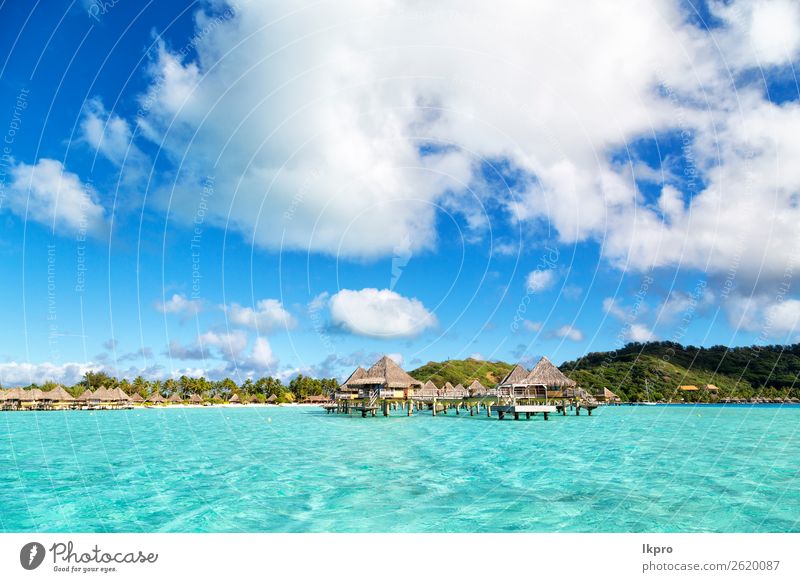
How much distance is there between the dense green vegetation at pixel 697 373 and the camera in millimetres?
121375

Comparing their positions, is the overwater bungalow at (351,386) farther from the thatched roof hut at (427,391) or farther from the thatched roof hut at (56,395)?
the thatched roof hut at (56,395)

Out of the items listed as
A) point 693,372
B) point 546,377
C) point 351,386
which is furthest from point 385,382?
point 693,372

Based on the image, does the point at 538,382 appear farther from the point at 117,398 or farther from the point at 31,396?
the point at 31,396

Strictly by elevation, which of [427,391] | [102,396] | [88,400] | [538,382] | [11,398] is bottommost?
[88,400]

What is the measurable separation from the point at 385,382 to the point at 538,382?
1728 cm

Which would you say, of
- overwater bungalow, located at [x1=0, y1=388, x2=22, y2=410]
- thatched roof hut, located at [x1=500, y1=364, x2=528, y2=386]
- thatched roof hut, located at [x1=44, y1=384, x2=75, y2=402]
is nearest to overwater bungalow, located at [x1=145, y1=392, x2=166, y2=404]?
thatched roof hut, located at [x1=44, y1=384, x2=75, y2=402]

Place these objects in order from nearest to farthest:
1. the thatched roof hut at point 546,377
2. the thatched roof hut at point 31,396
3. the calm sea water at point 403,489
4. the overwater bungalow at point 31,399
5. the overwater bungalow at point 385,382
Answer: the calm sea water at point 403,489, the thatched roof hut at point 546,377, the overwater bungalow at point 385,382, the thatched roof hut at point 31,396, the overwater bungalow at point 31,399

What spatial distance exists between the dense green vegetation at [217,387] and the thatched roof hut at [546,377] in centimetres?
8770

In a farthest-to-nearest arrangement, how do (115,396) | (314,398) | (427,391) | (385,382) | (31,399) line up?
(314,398), (115,396), (31,399), (427,391), (385,382)

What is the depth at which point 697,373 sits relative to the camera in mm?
140125

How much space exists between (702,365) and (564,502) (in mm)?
151637

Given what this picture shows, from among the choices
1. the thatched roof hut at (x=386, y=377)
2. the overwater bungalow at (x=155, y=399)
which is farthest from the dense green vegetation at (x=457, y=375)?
the thatched roof hut at (x=386, y=377)

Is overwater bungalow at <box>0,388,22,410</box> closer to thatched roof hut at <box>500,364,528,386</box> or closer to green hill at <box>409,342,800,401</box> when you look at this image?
thatched roof hut at <box>500,364,528,386</box>
